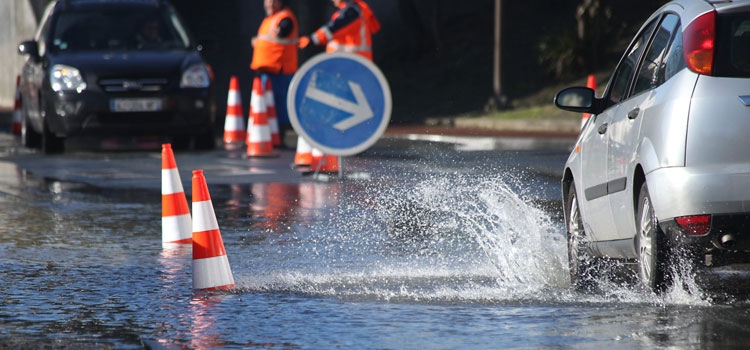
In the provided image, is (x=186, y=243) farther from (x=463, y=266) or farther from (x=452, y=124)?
(x=452, y=124)

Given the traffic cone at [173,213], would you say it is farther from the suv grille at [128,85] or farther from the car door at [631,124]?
the suv grille at [128,85]

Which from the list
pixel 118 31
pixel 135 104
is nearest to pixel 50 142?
pixel 135 104

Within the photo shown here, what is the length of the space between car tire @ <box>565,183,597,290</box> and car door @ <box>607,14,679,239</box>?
52 centimetres

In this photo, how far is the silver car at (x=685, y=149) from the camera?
6.19 m

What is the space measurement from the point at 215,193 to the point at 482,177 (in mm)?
2879

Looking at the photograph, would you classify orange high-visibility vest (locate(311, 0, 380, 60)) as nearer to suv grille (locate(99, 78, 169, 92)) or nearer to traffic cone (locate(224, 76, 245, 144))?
suv grille (locate(99, 78, 169, 92))

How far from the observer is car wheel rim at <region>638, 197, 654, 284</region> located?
21.4 feet

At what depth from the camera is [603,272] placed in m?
7.95

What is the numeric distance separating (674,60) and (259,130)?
36.3 feet

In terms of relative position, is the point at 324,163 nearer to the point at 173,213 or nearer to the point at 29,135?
the point at 173,213

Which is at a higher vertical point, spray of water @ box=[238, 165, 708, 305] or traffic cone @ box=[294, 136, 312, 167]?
traffic cone @ box=[294, 136, 312, 167]

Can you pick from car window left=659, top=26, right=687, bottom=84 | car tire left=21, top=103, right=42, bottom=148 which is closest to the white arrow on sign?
car window left=659, top=26, right=687, bottom=84

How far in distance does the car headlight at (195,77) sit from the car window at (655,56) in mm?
11243

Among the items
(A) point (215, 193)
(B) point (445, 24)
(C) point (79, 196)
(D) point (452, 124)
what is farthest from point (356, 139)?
(B) point (445, 24)
